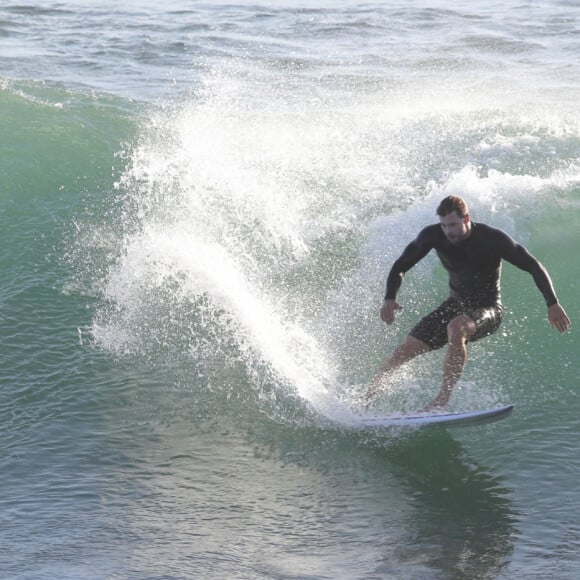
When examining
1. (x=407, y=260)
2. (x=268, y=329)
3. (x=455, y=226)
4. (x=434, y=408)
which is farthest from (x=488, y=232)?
(x=268, y=329)

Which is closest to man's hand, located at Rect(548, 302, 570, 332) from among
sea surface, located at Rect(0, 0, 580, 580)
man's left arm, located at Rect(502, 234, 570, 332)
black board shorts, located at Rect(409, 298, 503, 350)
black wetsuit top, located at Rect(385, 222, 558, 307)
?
man's left arm, located at Rect(502, 234, 570, 332)

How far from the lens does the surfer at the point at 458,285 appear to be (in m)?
7.34

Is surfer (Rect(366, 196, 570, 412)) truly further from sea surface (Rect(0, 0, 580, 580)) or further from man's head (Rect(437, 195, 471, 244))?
sea surface (Rect(0, 0, 580, 580))

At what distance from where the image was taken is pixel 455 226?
727cm

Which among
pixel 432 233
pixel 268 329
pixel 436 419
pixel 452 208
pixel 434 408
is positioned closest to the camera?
pixel 452 208

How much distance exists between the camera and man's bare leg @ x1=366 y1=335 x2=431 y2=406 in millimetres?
7734

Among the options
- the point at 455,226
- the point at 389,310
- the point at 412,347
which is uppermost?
the point at 455,226

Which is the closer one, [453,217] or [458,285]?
[453,217]

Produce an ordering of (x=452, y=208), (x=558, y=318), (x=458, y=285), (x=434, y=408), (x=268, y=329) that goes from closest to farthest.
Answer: (x=558, y=318) → (x=452, y=208) → (x=434, y=408) → (x=458, y=285) → (x=268, y=329)

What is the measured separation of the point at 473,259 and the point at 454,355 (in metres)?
0.77

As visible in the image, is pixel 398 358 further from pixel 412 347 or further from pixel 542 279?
pixel 542 279

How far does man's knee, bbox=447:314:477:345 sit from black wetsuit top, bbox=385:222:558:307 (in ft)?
0.75

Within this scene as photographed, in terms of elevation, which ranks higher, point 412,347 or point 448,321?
point 448,321

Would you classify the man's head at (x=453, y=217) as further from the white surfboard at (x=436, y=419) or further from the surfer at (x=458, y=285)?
the white surfboard at (x=436, y=419)
